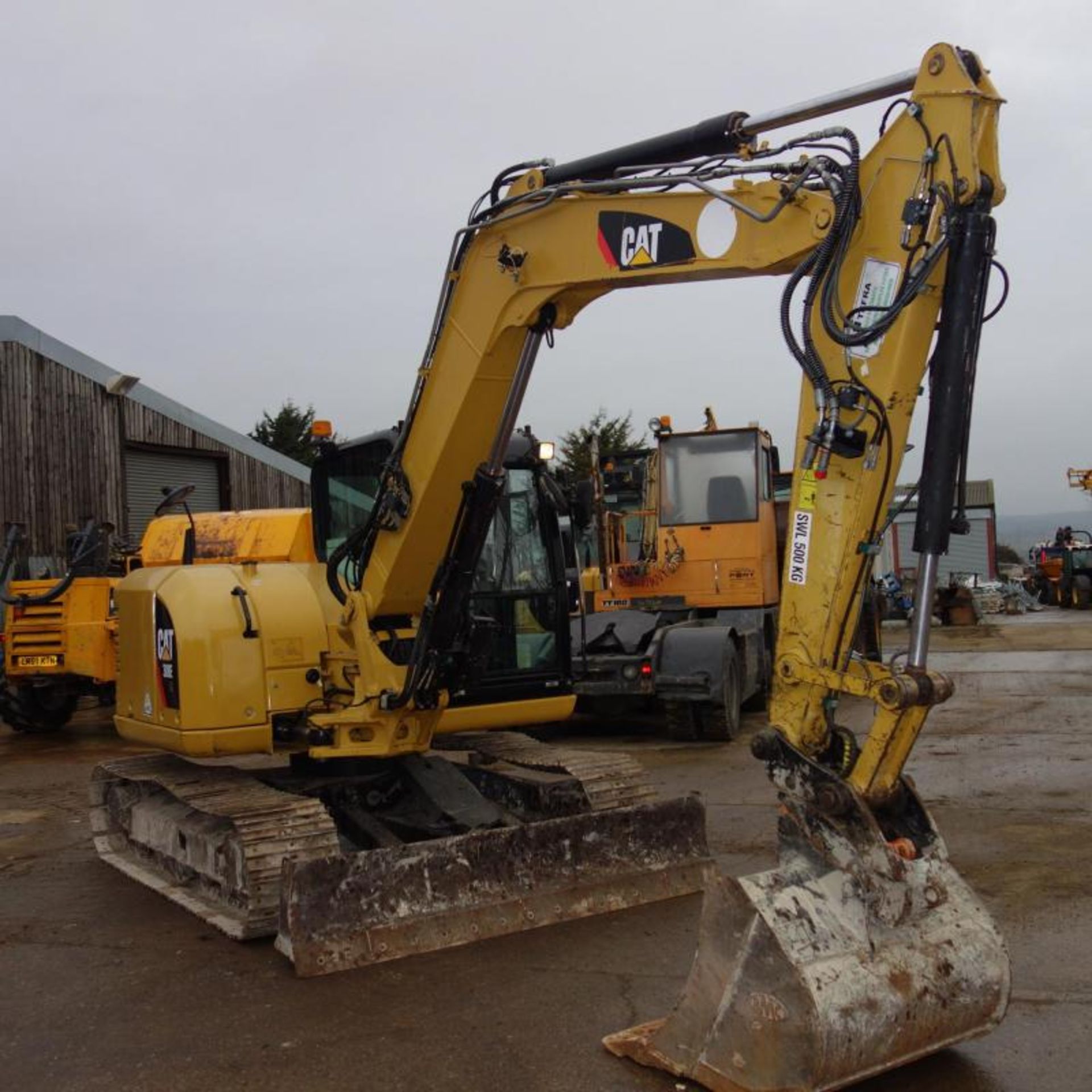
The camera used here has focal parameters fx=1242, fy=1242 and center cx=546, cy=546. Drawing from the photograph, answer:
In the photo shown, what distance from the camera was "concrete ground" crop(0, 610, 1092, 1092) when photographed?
4.33 metres

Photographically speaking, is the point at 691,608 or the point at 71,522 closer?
the point at 691,608

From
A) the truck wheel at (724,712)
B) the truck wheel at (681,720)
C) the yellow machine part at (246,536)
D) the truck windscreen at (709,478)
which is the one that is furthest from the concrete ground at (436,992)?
the truck windscreen at (709,478)

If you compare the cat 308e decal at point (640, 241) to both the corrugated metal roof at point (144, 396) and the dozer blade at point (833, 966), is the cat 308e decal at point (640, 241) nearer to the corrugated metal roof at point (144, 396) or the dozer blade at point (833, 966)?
the dozer blade at point (833, 966)

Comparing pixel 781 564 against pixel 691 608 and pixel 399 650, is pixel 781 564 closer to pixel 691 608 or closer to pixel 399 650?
pixel 691 608

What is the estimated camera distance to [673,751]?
11320mm

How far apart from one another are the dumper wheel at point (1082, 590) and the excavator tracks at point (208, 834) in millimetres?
32796

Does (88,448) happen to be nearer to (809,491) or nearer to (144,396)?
(144,396)

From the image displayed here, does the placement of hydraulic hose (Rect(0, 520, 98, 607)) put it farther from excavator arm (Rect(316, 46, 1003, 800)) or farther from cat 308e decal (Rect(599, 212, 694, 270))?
cat 308e decal (Rect(599, 212, 694, 270))

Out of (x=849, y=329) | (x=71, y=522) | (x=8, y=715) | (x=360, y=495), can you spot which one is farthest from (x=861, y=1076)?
(x=71, y=522)

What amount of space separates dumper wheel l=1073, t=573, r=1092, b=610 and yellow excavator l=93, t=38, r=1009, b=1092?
31741 mm

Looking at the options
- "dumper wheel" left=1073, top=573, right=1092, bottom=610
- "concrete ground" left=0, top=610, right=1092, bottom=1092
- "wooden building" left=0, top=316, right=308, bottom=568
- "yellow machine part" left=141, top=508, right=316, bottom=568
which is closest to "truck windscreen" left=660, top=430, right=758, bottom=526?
"yellow machine part" left=141, top=508, right=316, bottom=568

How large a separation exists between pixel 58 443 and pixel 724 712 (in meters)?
12.2

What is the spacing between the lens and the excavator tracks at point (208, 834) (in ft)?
18.8

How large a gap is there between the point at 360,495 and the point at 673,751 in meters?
5.36
